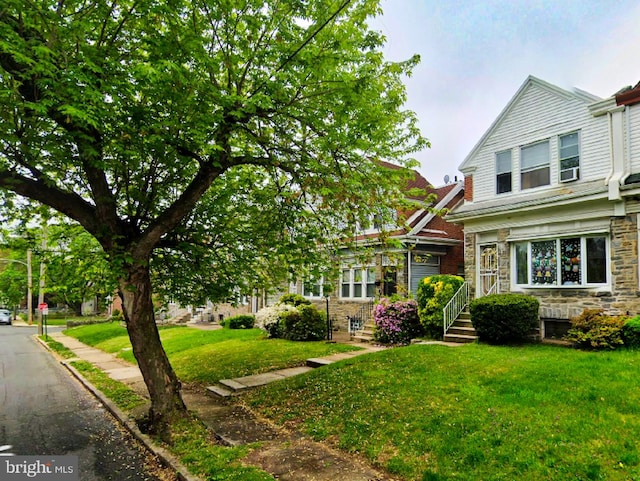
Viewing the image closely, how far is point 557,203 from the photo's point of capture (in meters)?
12.4

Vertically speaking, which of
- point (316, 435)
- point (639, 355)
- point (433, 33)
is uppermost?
point (433, 33)

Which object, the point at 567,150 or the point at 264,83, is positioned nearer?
the point at 264,83

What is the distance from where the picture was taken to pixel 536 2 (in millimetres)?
9359

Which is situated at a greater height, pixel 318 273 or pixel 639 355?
pixel 318 273

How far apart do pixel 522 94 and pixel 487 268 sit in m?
6.01

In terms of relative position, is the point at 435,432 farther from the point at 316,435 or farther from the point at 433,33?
the point at 433,33

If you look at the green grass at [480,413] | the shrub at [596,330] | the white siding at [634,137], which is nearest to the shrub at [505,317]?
the shrub at [596,330]

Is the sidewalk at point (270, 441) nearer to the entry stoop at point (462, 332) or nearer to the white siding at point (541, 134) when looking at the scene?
the entry stoop at point (462, 332)

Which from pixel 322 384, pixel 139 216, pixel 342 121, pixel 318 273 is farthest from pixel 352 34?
pixel 322 384

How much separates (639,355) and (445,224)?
11.8 m

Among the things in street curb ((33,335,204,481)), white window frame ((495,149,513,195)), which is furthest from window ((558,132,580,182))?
street curb ((33,335,204,481))

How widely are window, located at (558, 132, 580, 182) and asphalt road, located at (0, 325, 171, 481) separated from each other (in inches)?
511

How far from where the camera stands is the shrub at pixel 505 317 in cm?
1195

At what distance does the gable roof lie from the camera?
12734 mm
